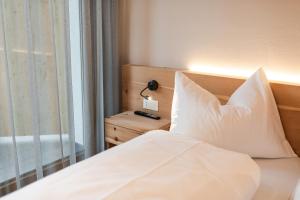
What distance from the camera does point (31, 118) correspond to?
193 cm

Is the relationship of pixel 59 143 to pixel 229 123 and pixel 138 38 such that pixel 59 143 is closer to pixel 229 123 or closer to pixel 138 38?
pixel 138 38

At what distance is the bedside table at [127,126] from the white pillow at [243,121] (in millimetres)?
343

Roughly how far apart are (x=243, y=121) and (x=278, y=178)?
0.37 m

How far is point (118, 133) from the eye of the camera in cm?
221

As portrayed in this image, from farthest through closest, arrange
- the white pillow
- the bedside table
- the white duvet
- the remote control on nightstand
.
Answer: the remote control on nightstand < the bedside table < the white pillow < the white duvet

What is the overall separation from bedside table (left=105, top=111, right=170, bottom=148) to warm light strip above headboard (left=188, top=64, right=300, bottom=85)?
0.50 metres

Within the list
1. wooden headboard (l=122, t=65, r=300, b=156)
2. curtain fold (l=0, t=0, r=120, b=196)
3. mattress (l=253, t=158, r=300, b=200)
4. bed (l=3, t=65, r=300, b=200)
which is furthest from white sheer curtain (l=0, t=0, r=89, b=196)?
mattress (l=253, t=158, r=300, b=200)

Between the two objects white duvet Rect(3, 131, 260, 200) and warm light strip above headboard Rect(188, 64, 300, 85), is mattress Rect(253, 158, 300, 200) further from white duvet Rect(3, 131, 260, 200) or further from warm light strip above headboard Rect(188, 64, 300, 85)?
warm light strip above headboard Rect(188, 64, 300, 85)

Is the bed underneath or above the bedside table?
above

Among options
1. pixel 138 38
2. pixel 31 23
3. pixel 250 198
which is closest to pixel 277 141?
pixel 250 198

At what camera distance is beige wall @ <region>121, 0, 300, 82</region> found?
5.81 feet

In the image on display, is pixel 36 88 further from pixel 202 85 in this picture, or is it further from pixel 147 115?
pixel 202 85

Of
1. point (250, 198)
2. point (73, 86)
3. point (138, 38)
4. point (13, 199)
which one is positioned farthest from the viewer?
point (138, 38)

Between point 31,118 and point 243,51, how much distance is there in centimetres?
155
